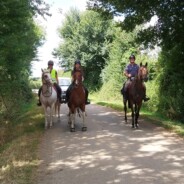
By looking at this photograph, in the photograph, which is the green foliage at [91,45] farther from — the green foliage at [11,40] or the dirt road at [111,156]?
the dirt road at [111,156]

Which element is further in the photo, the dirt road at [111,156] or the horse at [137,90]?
the horse at [137,90]

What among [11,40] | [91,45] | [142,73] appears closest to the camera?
[142,73]

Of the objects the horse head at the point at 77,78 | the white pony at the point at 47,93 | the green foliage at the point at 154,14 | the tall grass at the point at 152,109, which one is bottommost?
the tall grass at the point at 152,109

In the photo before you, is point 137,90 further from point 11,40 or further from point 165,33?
point 11,40

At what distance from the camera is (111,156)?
10711 millimetres

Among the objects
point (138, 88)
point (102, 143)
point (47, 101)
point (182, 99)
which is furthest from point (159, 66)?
point (102, 143)

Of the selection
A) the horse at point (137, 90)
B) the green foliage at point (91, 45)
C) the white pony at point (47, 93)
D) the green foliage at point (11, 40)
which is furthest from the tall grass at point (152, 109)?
the green foliage at point (91, 45)

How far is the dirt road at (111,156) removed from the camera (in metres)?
8.63

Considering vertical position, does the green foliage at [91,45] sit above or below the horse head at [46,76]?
above

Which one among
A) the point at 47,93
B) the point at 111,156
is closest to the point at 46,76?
the point at 47,93

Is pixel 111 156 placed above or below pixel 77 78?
below

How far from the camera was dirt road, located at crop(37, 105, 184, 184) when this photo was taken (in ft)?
28.3

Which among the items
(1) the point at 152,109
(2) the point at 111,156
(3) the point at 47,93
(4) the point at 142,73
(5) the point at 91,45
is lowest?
(2) the point at 111,156


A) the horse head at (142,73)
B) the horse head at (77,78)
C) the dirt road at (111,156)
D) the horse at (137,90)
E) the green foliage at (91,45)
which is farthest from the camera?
the green foliage at (91,45)
